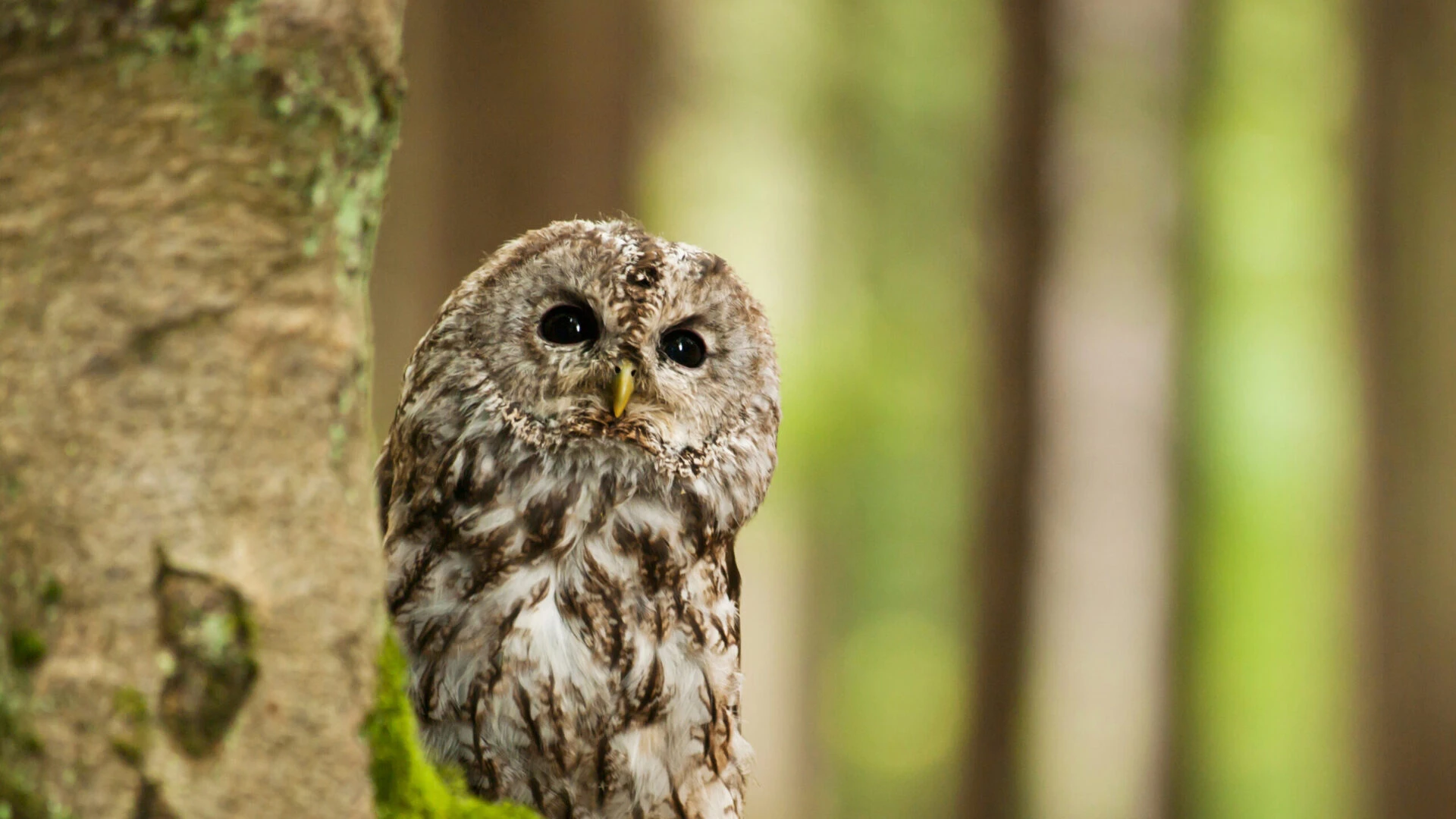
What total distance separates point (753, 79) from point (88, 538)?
14.7ft

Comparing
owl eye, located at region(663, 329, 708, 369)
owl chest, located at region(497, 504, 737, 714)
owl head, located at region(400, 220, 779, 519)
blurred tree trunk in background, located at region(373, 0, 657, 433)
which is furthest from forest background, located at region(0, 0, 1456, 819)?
owl chest, located at region(497, 504, 737, 714)

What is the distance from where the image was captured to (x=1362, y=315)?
421cm

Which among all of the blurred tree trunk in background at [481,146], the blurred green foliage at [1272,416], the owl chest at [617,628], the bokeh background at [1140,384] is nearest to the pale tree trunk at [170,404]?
the owl chest at [617,628]

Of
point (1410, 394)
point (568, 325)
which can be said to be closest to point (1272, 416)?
point (1410, 394)

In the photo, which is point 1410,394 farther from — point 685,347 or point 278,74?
point 278,74

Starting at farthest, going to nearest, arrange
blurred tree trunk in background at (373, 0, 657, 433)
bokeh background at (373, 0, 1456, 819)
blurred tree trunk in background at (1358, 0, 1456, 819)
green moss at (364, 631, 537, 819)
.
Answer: bokeh background at (373, 0, 1456, 819) < blurred tree trunk in background at (1358, 0, 1456, 819) < blurred tree trunk in background at (373, 0, 657, 433) < green moss at (364, 631, 537, 819)

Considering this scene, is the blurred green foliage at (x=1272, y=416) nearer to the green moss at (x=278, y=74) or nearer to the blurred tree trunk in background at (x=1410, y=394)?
the blurred tree trunk in background at (x=1410, y=394)

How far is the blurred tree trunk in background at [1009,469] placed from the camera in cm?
409

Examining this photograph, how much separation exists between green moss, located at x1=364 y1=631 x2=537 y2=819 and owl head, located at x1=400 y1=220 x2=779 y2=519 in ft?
2.17

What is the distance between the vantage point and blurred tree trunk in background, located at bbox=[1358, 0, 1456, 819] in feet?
12.8

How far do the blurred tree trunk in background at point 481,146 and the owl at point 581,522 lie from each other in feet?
3.96

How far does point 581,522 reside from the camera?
5.01 ft

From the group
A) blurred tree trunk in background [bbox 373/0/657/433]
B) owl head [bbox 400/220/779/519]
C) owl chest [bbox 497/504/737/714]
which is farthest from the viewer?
blurred tree trunk in background [bbox 373/0/657/433]

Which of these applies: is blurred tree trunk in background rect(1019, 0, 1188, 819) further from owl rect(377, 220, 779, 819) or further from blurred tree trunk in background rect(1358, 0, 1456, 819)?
owl rect(377, 220, 779, 819)
